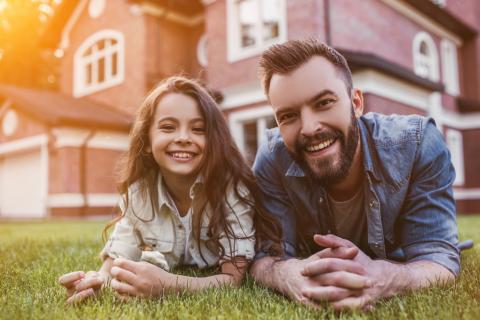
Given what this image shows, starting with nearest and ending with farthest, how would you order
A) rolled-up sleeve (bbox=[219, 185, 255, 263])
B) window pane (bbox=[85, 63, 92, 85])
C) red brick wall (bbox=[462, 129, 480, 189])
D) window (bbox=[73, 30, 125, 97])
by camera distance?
rolled-up sleeve (bbox=[219, 185, 255, 263])
red brick wall (bbox=[462, 129, 480, 189])
window (bbox=[73, 30, 125, 97])
window pane (bbox=[85, 63, 92, 85])

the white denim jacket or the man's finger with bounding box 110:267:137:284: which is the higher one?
the white denim jacket

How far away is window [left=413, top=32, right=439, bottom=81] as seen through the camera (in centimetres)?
1501

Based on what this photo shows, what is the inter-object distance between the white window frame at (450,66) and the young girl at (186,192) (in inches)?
603

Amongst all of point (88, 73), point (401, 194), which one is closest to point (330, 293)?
point (401, 194)

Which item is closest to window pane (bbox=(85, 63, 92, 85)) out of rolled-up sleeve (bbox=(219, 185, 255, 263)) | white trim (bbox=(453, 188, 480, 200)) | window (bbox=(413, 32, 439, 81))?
window (bbox=(413, 32, 439, 81))

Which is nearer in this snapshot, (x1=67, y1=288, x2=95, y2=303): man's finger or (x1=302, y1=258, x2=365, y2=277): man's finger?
(x1=302, y1=258, x2=365, y2=277): man's finger

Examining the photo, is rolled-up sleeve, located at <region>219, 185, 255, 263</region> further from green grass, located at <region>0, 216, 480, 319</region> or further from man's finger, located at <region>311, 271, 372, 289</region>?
man's finger, located at <region>311, 271, 372, 289</region>

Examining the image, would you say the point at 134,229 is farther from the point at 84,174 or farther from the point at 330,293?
the point at 84,174

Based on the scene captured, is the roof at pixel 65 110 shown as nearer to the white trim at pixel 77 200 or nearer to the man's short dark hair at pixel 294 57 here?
the white trim at pixel 77 200

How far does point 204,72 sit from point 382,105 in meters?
6.29

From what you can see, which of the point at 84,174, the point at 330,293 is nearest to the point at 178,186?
the point at 330,293

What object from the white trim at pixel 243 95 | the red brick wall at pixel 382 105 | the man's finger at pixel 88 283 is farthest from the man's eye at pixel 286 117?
the white trim at pixel 243 95

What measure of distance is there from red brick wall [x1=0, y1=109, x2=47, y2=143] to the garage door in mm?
680

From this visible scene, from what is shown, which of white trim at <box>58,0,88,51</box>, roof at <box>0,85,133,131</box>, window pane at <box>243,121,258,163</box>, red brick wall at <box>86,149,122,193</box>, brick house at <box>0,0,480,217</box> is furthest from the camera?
white trim at <box>58,0,88,51</box>
